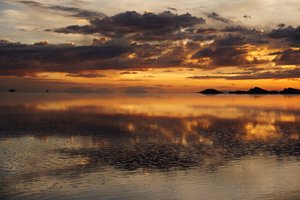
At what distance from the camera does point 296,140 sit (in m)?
53.1

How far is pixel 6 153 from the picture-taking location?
4119 centimetres

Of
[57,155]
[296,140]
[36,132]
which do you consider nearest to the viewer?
[57,155]

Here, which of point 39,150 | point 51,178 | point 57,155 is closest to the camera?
point 51,178

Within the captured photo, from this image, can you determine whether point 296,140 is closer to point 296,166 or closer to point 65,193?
point 296,166

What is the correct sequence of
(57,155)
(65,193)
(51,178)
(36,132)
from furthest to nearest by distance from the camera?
(36,132)
(57,155)
(51,178)
(65,193)

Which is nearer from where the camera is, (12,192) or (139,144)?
(12,192)

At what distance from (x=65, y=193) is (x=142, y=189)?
5.24 m

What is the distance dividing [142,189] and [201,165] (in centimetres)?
927

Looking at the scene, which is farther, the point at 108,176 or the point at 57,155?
→ the point at 57,155

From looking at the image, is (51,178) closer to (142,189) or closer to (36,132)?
(142,189)

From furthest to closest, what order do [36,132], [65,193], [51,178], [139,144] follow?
[36,132] → [139,144] → [51,178] → [65,193]

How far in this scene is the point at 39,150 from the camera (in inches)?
1715

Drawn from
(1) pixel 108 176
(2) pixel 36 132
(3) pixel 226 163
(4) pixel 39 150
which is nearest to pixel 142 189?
(1) pixel 108 176

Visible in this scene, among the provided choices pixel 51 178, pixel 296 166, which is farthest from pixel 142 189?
pixel 296 166
